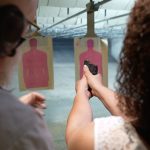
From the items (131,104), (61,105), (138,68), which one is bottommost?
(61,105)

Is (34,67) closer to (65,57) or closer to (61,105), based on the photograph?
(61,105)

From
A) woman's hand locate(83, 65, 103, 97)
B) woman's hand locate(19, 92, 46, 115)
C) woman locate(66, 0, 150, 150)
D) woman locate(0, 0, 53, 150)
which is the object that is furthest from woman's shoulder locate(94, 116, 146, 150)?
woman's hand locate(83, 65, 103, 97)

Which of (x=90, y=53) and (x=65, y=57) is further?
(x=65, y=57)

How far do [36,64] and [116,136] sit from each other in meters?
0.96

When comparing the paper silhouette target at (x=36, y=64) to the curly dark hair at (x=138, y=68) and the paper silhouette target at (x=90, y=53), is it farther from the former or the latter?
the curly dark hair at (x=138, y=68)

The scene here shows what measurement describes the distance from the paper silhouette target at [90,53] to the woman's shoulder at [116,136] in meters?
0.90

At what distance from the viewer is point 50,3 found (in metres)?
2.05

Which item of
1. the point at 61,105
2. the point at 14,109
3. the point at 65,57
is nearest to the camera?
the point at 14,109

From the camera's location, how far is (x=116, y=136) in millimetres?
877

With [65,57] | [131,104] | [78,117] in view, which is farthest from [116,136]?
[65,57]

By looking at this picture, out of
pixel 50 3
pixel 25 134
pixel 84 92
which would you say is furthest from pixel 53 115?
pixel 25 134

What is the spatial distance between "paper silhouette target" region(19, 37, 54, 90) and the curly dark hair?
2.93 feet

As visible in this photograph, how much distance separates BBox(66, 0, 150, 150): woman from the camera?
0.81 m

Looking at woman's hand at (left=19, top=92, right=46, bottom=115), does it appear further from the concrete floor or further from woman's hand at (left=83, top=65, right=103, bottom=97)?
the concrete floor
